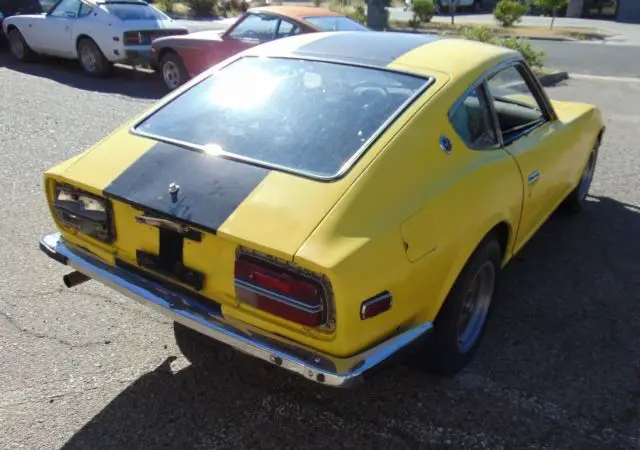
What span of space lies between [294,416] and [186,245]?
924mm

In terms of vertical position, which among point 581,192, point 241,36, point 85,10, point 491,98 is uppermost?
point 491,98

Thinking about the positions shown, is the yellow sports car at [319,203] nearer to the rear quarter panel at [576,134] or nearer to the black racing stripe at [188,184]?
the black racing stripe at [188,184]

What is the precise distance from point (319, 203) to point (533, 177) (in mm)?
1614

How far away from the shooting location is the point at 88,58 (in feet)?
34.3

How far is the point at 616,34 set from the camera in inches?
942

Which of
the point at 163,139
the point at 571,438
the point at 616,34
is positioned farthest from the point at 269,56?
the point at 616,34

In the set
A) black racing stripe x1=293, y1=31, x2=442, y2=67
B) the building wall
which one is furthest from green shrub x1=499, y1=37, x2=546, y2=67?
the building wall

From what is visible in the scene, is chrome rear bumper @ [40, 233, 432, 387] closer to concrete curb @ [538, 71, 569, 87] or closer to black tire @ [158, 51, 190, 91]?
black tire @ [158, 51, 190, 91]

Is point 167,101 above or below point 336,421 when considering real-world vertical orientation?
above

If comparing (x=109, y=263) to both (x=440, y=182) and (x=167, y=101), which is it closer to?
(x=167, y=101)

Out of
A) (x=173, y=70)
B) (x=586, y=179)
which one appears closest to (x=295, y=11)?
(x=173, y=70)

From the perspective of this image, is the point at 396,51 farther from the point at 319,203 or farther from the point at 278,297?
the point at 278,297

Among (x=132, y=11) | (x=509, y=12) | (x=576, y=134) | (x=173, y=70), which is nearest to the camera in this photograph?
(x=576, y=134)

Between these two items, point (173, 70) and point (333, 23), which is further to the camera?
point (173, 70)
